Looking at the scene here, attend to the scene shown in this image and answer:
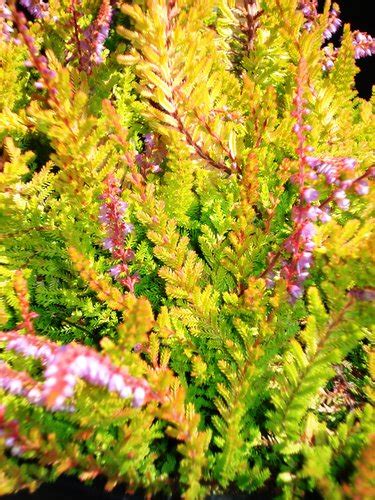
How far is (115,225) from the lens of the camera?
1049mm

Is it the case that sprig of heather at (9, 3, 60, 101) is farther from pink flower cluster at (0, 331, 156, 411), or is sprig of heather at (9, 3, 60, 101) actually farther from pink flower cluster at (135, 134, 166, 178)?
pink flower cluster at (0, 331, 156, 411)

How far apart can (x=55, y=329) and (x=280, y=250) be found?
0.81m

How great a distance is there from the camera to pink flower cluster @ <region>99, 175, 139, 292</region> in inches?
40.3

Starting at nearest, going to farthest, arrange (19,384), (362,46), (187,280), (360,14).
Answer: (19,384) → (187,280) → (362,46) → (360,14)

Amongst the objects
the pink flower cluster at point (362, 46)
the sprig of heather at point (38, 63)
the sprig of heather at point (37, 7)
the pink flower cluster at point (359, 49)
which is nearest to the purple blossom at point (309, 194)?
the sprig of heather at point (38, 63)

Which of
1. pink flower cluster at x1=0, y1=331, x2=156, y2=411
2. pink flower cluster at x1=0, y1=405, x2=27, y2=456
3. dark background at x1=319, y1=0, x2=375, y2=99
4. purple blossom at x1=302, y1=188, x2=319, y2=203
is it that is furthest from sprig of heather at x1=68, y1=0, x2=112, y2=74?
dark background at x1=319, y1=0, x2=375, y2=99

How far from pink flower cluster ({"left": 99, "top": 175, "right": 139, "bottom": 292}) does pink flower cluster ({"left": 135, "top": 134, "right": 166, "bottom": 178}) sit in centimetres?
24

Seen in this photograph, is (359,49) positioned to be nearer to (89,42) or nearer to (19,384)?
(89,42)

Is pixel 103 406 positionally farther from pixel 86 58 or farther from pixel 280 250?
pixel 86 58

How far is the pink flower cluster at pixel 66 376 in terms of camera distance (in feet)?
1.82

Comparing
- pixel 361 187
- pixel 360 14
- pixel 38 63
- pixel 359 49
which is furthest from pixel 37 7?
pixel 360 14

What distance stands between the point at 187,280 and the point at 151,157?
1.79ft

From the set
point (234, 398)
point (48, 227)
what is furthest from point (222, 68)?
point (234, 398)

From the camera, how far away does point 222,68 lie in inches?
53.5
